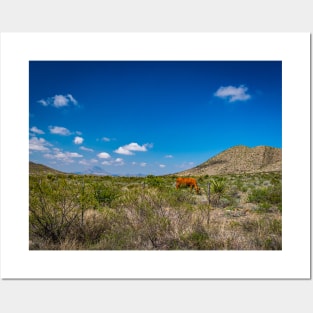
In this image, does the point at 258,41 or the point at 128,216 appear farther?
the point at 128,216

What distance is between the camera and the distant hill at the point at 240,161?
40656 mm

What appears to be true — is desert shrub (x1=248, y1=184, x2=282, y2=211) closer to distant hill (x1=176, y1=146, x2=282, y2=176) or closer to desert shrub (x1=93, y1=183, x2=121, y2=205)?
desert shrub (x1=93, y1=183, x2=121, y2=205)

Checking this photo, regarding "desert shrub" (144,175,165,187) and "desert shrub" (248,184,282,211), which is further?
"desert shrub" (144,175,165,187)

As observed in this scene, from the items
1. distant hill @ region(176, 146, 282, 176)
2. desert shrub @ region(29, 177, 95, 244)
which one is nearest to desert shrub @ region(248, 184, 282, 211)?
desert shrub @ region(29, 177, 95, 244)

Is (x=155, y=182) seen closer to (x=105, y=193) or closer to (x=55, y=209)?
(x=105, y=193)

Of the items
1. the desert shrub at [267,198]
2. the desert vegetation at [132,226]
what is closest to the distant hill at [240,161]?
the desert shrub at [267,198]

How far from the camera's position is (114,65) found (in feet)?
20.2

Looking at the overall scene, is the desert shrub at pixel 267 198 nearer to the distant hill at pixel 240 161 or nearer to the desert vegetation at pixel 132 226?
the desert vegetation at pixel 132 226

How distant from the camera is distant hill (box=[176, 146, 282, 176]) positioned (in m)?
40.7

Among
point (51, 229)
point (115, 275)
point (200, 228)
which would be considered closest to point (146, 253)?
point (115, 275)
